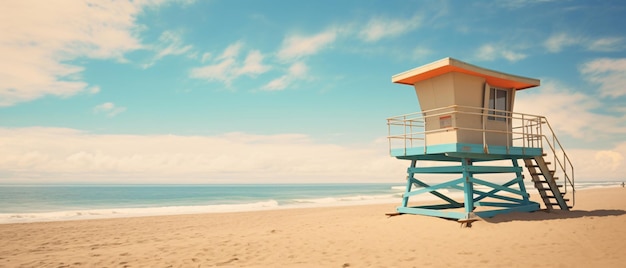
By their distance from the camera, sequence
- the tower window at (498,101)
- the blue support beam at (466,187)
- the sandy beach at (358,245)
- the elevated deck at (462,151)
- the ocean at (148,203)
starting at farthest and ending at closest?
the ocean at (148,203) → the tower window at (498,101) → the blue support beam at (466,187) → the elevated deck at (462,151) → the sandy beach at (358,245)

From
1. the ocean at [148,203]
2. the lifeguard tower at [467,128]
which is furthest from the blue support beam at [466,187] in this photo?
the ocean at [148,203]

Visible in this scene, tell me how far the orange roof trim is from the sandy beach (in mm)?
5258

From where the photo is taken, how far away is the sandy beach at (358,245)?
8.43m

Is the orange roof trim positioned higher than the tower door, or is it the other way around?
the orange roof trim

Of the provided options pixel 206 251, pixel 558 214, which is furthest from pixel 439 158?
pixel 206 251

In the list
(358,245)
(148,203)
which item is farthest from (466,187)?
(148,203)

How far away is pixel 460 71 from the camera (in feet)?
44.0

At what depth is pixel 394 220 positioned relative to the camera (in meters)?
14.1

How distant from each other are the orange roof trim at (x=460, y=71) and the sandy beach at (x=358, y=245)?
526 cm

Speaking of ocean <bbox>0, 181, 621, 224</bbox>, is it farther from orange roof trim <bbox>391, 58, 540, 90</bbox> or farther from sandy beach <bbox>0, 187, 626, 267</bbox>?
orange roof trim <bbox>391, 58, 540, 90</bbox>

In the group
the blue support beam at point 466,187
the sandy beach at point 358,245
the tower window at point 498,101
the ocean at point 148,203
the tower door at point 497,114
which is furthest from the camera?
the ocean at point 148,203

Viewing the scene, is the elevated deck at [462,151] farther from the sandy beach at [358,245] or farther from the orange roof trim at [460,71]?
the orange roof trim at [460,71]

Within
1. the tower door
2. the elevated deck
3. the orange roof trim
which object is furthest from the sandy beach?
the orange roof trim

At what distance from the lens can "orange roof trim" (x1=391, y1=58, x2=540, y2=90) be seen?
1310 cm
